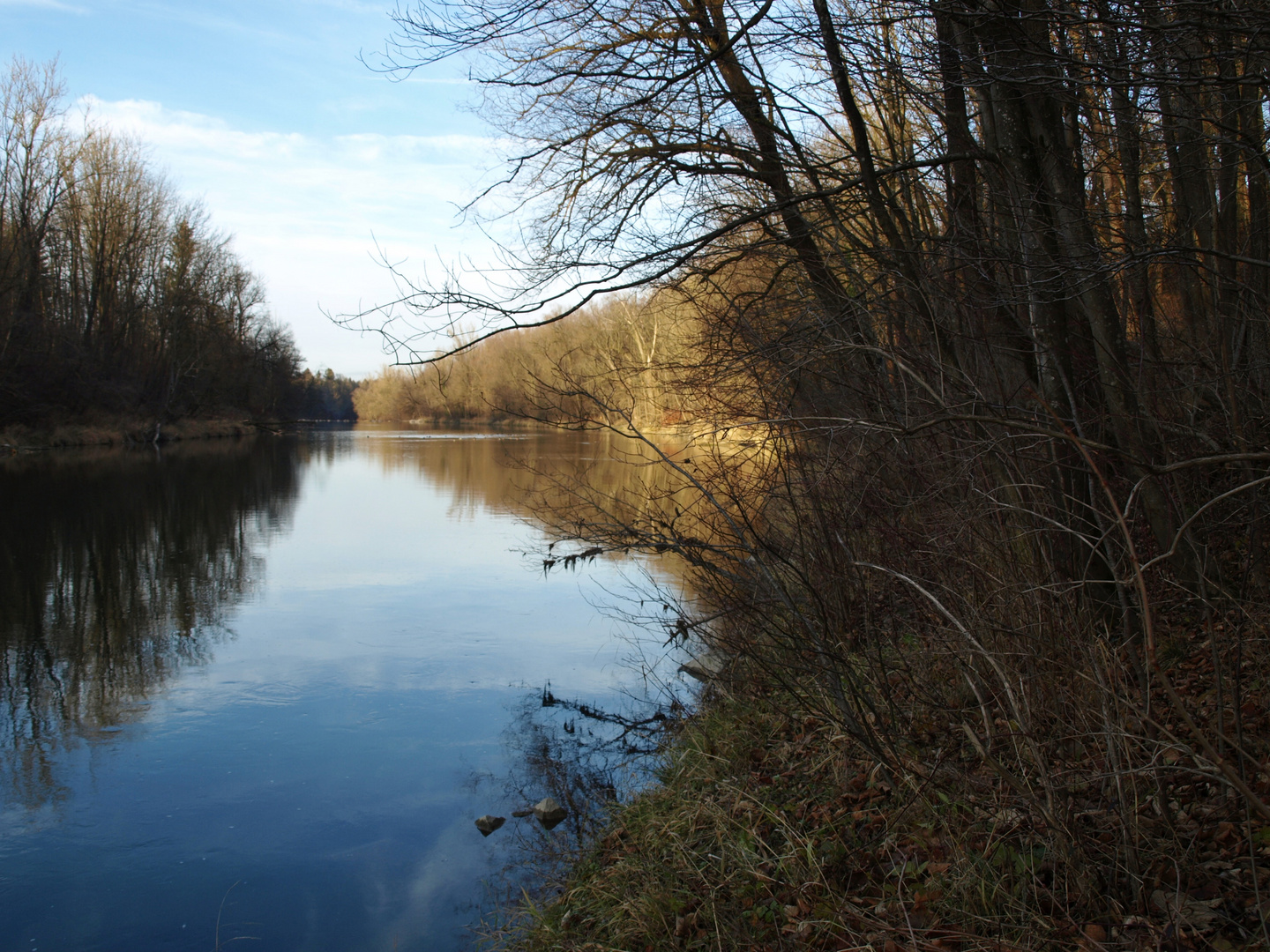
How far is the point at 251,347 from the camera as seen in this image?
5875cm

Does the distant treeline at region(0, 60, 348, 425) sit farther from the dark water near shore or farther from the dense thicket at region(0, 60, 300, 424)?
the dark water near shore

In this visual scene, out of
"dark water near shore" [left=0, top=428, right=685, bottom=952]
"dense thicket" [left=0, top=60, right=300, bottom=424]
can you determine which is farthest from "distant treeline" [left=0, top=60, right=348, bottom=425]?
"dark water near shore" [left=0, top=428, right=685, bottom=952]

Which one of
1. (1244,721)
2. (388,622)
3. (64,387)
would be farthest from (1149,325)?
(64,387)

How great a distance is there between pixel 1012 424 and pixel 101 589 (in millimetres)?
13016

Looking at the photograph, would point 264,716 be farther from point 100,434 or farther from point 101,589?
point 100,434

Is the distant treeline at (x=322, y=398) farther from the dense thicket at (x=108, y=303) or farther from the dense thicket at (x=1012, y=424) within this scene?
the dense thicket at (x=1012, y=424)

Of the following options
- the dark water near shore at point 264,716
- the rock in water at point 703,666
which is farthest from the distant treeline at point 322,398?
the rock in water at point 703,666

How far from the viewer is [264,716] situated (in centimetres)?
793

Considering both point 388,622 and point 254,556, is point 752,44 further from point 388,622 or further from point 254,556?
point 254,556

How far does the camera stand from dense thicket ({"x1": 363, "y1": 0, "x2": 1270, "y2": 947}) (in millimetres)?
3168

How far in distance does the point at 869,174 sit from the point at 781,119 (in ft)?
7.95

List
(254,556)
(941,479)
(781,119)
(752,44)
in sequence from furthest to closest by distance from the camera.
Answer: (254,556), (781,119), (752,44), (941,479)

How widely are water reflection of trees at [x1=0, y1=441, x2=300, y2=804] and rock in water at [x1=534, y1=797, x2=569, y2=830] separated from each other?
11.8ft

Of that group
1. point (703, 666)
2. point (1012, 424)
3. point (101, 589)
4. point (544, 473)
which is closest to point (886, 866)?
point (1012, 424)
